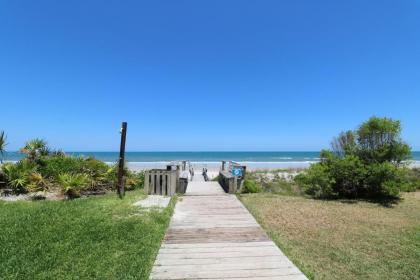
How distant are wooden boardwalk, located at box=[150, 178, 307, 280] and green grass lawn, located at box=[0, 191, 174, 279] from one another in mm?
262

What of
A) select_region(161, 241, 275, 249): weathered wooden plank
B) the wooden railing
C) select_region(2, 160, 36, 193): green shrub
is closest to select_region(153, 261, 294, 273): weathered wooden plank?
select_region(161, 241, 275, 249): weathered wooden plank

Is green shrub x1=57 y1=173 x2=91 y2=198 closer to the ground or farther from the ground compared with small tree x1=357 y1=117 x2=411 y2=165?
closer to the ground

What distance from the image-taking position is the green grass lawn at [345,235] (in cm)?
388

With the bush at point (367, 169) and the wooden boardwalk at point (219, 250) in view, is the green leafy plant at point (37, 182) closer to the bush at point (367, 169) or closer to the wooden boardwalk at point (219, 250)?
the wooden boardwalk at point (219, 250)

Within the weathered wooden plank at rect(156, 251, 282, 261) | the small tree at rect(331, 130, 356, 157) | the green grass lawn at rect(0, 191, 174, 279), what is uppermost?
the small tree at rect(331, 130, 356, 157)

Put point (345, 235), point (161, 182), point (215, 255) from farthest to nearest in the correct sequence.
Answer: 1. point (161, 182)
2. point (345, 235)
3. point (215, 255)

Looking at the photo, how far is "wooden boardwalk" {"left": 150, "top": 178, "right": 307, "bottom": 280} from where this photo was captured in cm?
359

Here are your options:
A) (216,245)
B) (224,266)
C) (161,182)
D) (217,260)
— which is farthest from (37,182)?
(224,266)

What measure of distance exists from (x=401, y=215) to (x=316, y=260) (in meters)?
4.48

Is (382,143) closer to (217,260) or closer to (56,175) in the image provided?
(217,260)

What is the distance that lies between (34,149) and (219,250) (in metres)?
10.6

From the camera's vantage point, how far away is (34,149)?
1181 centimetres

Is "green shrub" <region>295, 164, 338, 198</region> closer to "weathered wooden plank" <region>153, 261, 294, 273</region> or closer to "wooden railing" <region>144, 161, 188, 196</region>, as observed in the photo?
"wooden railing" <region>144, 161, 188, 196</region>

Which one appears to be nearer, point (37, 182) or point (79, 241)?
point (79, 241)
